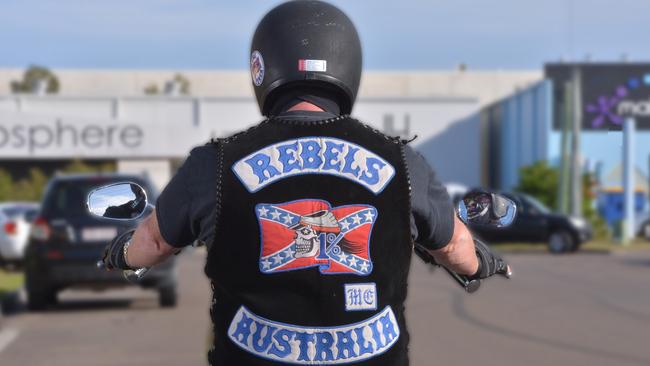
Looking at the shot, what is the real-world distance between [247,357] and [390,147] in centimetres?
59

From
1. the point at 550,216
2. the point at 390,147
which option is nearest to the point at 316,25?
the point at 390,147

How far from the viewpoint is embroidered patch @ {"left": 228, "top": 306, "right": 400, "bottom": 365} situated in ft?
9.14

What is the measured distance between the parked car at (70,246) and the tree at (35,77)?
62071 mm

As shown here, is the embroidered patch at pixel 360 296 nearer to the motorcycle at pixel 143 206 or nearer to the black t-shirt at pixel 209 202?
the black t-shirt at pixel 209 202

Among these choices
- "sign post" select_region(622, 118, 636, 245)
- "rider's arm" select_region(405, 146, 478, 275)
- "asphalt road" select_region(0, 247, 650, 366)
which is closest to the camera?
"rider's arm" select_region(405, 146, 478, 275)

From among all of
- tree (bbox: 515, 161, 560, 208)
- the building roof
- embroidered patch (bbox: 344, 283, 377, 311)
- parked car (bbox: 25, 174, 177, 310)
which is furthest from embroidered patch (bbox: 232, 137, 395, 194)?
the building roof

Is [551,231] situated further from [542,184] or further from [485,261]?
[485,261]

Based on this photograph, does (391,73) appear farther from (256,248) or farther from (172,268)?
(256,248)

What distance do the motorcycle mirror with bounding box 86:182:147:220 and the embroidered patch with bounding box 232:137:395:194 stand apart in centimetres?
33

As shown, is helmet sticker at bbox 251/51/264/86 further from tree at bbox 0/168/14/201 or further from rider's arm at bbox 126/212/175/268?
tree at bbox 0/168/14/201

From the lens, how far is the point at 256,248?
110 inches

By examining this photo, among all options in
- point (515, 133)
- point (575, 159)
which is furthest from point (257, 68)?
point (515, 133)

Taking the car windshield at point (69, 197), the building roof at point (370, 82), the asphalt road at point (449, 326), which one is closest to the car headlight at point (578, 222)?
the asphalt road at point (449, 326)

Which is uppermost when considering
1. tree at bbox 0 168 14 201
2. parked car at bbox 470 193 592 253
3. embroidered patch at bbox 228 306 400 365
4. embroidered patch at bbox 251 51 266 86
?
embroidered patch at bbox 251 51 266 86
